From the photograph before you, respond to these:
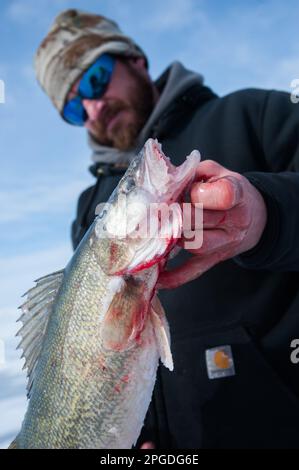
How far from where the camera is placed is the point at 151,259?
2006 millimetres

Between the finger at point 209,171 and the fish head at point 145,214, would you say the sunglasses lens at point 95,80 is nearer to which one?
the fish head at point 145,214

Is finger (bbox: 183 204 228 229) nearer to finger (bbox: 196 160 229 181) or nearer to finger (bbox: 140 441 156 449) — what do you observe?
finger (bbox: 196 160 229 181)

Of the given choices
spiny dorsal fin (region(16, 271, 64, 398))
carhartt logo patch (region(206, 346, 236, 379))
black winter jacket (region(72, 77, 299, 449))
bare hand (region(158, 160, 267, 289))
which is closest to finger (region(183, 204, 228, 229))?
bare hand (region(158, 160, 267, 289))

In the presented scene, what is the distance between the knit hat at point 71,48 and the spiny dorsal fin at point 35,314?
2882mm

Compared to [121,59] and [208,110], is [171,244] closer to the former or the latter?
[208,110]

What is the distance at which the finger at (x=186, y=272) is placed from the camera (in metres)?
2.16

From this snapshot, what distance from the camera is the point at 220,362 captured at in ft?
10.3

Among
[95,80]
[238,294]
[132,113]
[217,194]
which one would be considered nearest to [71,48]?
[95,80]

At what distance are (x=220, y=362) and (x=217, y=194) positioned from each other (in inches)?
59.8

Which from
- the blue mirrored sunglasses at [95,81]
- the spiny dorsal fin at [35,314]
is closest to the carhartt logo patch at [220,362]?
the spiny dorsal fin at [35,314]

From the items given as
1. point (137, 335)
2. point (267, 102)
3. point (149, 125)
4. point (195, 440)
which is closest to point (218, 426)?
point (195, 440)

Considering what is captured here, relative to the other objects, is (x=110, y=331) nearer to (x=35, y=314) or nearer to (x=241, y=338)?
(x=35, y=314)

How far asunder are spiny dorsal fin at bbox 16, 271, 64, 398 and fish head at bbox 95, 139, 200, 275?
404 mm

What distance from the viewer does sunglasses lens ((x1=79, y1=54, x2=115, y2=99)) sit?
4863 millimetres
